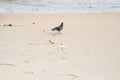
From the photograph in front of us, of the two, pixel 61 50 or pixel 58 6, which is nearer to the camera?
pixel 61 50

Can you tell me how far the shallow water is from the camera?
10250 millimetres

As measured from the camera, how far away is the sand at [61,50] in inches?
200

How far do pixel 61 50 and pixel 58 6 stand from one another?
15.2 feet

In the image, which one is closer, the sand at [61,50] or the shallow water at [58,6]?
the sand at [61,50]

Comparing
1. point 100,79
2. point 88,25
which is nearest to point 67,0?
point 88,25

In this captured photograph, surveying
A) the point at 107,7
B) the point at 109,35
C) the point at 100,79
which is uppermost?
the point at 107,7

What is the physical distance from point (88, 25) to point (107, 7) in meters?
2.45

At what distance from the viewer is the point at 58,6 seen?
10.7m

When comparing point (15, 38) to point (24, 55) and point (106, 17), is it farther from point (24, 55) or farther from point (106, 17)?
point (106, 17)

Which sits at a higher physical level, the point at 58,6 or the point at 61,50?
the point at 58,6

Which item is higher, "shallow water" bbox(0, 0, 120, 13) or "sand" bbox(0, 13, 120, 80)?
"shallow water" bbox(0, 0, 120, 13)

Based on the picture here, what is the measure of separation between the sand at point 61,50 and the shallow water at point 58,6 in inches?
35.8

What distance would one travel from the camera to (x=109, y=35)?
7285mm

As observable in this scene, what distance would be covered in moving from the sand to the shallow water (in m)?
0.91
